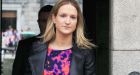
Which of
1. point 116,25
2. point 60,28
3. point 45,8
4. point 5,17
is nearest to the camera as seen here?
point 60,28

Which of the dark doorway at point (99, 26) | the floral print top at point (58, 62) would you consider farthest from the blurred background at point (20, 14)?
the floral print top at point (58, 62)

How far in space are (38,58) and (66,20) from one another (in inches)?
14.4

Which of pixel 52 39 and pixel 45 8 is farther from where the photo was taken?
pixel 45 8

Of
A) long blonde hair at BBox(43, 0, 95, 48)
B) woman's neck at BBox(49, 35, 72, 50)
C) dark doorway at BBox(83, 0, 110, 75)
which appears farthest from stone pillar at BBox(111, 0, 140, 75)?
dark doorway at BBox(83, 0, 110, 75)

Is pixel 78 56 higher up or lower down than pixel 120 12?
lower down

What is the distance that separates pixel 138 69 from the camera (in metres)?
4.66

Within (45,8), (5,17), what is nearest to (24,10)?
(5,17)

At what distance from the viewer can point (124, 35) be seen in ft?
15.2

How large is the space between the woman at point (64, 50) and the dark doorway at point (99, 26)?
9.83 ft

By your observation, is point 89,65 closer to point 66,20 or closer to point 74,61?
point 74,61

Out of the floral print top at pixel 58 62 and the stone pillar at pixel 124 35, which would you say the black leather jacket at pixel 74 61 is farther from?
the stone pillar at pixel 124 35

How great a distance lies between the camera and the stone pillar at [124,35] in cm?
462

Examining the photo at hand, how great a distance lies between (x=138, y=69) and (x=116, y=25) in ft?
1.53

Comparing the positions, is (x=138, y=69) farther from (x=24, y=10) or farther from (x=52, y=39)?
(x=24, y=10)
